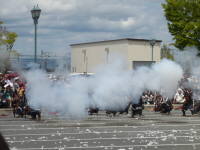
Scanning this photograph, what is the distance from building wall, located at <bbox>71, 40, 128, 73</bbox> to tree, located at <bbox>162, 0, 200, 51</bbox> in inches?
164

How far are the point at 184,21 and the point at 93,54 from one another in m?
6.94

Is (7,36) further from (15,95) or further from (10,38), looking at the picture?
(15,95)

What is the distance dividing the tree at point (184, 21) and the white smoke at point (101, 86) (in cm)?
1186

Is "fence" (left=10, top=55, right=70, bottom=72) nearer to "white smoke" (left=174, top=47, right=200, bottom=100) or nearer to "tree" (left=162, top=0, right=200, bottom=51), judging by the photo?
"white smoke" (left=174, top=47, right=200, bottom=100)

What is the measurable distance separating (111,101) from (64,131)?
4404mm

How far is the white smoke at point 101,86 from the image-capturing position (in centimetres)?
1841

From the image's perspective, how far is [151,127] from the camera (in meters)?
16.5

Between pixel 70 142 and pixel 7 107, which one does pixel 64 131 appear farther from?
pixel 7 107

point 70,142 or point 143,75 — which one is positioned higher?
point 143,75

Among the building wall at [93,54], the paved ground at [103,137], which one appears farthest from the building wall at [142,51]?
the paved ground at [103,137]

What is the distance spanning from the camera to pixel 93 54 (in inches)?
1208

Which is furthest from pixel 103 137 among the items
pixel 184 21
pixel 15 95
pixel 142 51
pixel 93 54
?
pixel 142 51

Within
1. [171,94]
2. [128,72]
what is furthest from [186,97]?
[128,72]

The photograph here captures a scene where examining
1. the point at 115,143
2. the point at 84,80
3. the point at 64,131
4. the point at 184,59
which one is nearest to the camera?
the point at 115,143
